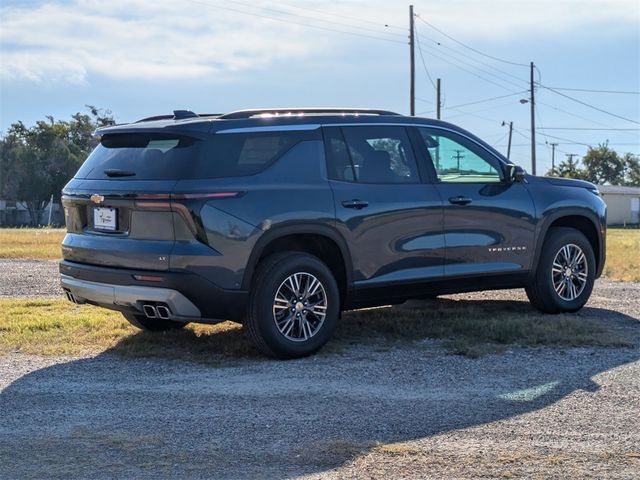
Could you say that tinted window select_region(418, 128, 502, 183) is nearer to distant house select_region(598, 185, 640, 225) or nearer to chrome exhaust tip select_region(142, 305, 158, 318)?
chrome exhaust tip select_region(142, 305, 158, 318)

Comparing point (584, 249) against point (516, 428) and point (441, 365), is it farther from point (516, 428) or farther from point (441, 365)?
point (516, 428)

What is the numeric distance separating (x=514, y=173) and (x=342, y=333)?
2260mm

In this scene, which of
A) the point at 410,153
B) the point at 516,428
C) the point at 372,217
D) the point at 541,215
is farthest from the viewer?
the point at 541,215

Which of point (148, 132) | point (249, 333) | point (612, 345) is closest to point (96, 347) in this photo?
point (249, 333)

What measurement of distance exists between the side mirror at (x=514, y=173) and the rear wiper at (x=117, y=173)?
365cm

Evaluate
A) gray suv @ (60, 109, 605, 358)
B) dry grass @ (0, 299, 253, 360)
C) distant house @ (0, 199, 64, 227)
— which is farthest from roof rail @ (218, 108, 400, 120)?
distant house @ (0, 199, 64, 227)

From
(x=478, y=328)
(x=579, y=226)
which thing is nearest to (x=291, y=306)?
(x=478, y=328)

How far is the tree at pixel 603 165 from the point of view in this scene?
97312 mm

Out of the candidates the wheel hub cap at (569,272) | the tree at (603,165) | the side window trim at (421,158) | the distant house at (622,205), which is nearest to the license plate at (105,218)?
the side window trim at (421,158)

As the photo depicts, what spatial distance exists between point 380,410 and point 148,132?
2863 mm

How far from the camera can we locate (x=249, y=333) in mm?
6730

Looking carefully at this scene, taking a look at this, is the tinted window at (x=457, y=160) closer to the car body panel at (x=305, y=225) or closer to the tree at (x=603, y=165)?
the car body panel at (x=305, y=225)

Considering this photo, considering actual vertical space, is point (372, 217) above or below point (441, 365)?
above

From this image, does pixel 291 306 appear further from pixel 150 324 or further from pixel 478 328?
pixel 478 328
